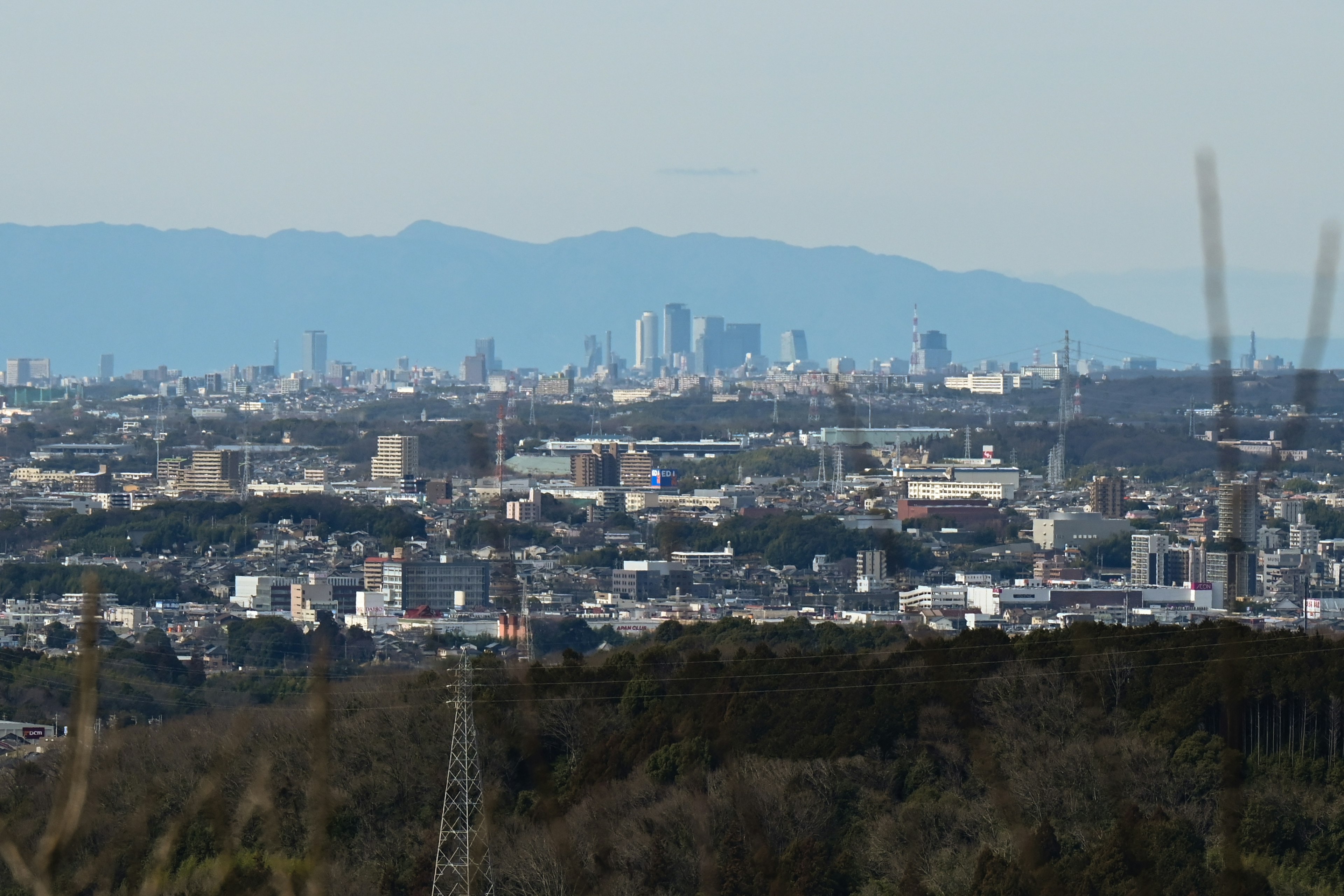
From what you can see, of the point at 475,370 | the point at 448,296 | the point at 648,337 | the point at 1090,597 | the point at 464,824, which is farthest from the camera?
the point at 448,296

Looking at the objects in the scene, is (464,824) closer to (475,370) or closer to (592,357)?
(475,370)

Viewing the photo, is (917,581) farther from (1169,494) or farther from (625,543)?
(1169,494)

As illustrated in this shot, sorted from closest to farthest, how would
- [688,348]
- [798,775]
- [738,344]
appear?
[798,775], [738,344], [688,348]

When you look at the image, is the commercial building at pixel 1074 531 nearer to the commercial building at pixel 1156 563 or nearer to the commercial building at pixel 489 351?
the commercial building at pixel 1156 563

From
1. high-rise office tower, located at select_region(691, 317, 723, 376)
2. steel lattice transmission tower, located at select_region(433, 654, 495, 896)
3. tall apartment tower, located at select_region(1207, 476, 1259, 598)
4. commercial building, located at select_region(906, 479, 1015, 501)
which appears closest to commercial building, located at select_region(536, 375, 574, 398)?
high-rise office tower, located at select_region(691, 317, 723, 376)

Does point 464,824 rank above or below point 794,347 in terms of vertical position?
below

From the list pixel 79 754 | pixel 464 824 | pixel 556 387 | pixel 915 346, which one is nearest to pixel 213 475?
pixel 556 387

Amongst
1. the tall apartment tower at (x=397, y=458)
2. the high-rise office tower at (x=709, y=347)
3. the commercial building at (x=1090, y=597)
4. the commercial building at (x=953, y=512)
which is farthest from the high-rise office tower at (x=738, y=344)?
the commercial building at (x=1090, y=597)
